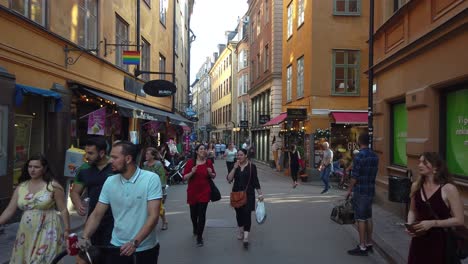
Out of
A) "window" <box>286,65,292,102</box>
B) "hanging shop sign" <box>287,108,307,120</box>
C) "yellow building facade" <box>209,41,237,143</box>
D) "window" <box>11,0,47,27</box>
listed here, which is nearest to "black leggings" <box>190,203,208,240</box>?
"window" <box>11,0,47,27</box>

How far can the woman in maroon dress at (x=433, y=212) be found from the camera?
445cm

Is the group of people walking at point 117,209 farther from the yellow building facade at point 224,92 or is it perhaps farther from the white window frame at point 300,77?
the yellow building facade at point 224,92

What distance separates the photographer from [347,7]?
71.3 ft

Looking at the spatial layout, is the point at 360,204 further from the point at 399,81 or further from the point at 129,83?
the point at 129,83

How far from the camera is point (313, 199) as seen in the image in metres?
14.5

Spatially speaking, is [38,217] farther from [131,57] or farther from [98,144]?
[131,57]

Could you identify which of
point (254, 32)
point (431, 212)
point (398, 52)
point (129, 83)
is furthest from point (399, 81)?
point (254, 32)

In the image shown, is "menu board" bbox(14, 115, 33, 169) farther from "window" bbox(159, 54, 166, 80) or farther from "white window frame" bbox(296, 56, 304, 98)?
"white window frame" bbox(296, 56, 304, 98)

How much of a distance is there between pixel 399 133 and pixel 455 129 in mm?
3090

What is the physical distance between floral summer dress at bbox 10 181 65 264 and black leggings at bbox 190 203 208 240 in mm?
3301

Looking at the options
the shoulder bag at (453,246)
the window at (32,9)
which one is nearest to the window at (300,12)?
the window at (32,9)

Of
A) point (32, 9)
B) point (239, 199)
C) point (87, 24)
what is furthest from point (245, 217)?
point (87, 24)

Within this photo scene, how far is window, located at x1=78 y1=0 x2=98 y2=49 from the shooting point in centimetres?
1268

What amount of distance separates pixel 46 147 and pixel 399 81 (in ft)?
25.8
